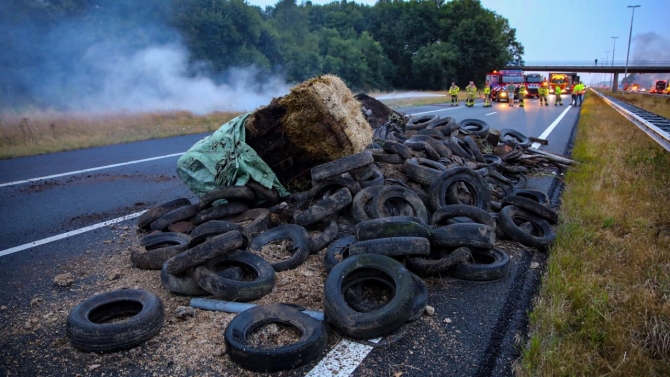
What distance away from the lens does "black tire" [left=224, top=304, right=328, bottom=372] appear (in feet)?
9.55

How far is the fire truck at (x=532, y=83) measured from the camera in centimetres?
4003

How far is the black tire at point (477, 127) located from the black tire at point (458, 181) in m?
4.36

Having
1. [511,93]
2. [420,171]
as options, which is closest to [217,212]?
[420,171]

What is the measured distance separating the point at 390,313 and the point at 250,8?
36.1 m

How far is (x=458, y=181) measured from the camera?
6043 millimetres

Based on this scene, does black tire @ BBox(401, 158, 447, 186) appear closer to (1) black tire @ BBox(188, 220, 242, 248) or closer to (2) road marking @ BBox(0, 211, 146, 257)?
(1) black tire @ BBox(188, 220, 242, 248)

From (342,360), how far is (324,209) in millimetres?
2480

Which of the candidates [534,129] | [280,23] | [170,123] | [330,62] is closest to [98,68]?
[170,123]

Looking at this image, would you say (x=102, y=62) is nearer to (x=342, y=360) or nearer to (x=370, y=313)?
(x=370, y=313)

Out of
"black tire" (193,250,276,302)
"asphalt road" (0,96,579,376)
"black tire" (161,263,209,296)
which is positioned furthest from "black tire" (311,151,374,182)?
"black tire" (161,263,209,296)

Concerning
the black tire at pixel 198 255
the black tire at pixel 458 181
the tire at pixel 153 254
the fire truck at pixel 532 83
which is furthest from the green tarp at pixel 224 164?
the fire truck at pixel 532 83

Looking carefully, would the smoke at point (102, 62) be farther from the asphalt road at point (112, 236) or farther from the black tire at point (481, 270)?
the black tire at point (481, 270)

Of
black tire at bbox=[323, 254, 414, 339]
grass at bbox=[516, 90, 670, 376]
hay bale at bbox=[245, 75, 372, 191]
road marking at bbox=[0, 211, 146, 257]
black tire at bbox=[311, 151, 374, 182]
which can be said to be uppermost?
hay bale at bbox=[245, 75, 372, 191]

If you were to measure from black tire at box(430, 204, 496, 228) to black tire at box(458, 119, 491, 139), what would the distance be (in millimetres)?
5358
